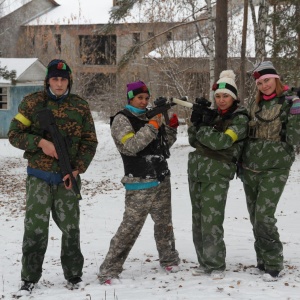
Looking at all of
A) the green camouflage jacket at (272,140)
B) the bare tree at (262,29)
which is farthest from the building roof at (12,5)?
the green camouflage jacket at (272,140)

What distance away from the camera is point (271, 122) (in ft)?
16.8

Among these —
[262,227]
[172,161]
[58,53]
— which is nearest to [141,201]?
[262,227]

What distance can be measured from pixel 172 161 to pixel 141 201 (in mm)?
14619

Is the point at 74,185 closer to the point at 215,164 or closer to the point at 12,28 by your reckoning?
the point at 215,164

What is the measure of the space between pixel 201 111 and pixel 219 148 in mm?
432

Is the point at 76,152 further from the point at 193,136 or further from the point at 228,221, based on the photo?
the point at 228,221

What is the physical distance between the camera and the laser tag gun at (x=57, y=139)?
16.1 ft

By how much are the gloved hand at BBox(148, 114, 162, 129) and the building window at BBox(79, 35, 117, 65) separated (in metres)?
32.5

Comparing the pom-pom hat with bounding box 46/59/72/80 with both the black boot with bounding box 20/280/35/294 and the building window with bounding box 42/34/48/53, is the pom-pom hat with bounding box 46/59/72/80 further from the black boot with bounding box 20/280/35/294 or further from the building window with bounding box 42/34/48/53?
the building window with bounding box 42/34/48/53

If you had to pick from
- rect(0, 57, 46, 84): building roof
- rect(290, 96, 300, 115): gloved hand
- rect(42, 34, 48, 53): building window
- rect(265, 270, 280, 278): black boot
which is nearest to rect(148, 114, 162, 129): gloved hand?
rect(290, 96, 300, 115): gloved hand

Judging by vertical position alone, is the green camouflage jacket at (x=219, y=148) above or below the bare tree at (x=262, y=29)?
below

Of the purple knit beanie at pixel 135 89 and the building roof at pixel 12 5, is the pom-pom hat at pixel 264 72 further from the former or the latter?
the building roof at pixel 12 5

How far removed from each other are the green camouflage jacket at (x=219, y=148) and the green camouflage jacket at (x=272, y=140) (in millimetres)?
144

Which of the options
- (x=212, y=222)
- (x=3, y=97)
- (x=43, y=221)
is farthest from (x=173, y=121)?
(x=3, y=97)
